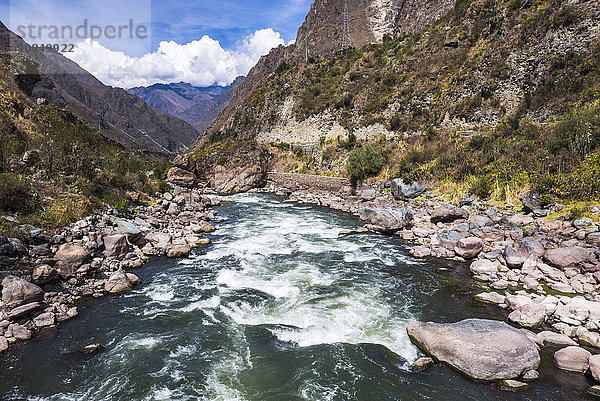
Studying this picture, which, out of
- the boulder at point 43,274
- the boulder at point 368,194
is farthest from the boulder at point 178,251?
the boulder at point 368,194

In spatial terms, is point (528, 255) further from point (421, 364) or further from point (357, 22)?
point (357, 22)

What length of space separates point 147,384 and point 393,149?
1315 inches

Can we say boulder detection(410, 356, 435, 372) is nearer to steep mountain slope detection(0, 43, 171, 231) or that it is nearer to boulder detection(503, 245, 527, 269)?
boulder detection(503, 245, 527, 269)

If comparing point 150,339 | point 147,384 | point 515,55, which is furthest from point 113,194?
point 515,55

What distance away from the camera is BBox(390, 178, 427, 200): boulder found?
25641mm

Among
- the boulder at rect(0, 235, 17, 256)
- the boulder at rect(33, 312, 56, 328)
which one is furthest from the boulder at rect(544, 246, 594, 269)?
the boulder at rect(0, 235, 17, 256)

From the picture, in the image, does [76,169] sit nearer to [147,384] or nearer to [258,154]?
[147,384]

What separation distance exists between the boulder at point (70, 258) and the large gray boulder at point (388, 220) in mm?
16103

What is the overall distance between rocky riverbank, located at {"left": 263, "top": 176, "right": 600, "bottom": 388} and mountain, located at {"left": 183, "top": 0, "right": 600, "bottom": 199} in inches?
130

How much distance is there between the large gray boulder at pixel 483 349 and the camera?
673 cm

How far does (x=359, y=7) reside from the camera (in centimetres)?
12375

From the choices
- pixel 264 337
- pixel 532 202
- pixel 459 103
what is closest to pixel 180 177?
pixel 264 337

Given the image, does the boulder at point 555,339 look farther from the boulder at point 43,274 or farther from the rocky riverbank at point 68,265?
the boulder at point 43,274

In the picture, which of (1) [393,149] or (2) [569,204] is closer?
(2) [569,204]
